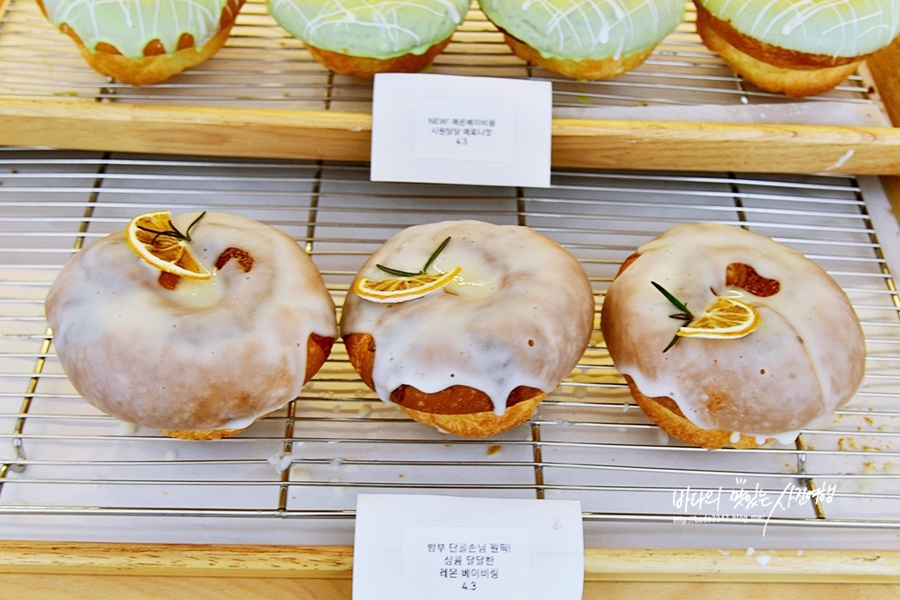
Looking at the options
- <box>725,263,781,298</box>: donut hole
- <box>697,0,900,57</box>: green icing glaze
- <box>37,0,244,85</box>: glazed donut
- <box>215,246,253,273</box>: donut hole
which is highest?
<box>697,0,900,57</box>: green icing glaze

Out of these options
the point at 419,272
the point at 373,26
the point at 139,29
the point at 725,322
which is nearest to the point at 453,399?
the point at 419,272

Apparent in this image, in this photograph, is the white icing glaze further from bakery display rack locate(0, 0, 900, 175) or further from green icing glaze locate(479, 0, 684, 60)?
green icing glaze locate(479, 0, 684, 60)

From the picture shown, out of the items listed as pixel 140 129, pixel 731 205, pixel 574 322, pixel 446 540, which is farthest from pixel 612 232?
pixel 140 129

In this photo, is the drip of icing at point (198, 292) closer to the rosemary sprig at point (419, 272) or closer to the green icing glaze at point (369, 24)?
the rosemary sprig at point (419, 272)

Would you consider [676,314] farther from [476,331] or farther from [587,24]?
[587,24]

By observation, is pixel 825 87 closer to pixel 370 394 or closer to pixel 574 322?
pixel 574 322

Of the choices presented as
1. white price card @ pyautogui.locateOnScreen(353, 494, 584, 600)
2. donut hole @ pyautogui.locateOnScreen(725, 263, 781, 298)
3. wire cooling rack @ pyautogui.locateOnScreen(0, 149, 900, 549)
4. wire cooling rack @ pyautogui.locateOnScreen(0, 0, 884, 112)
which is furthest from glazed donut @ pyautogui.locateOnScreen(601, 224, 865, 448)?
→ wire cooling rack @ pyautogui.locateOnScreen(0, 0, 884, 112)
